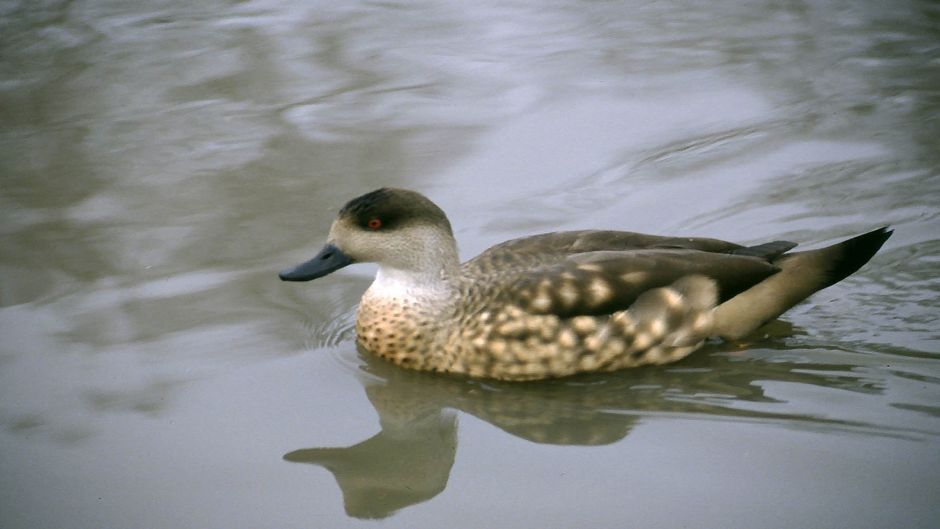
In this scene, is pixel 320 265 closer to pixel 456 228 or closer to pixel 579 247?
pixel 579 247

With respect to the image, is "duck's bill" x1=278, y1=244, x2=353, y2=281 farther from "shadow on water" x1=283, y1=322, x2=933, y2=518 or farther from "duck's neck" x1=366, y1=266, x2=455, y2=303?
"shadow on water" x1=283, y1=322, x2=933, y2=518

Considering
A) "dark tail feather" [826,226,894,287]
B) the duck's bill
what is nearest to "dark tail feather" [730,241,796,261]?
"dark tail feather" [826,226,894,287]

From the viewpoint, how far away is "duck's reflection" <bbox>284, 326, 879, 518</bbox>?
5594 mm

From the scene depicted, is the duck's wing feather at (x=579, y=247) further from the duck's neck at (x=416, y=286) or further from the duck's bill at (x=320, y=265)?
the duck's bill at (x=320, y=265)

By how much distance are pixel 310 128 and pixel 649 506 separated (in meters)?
5.26

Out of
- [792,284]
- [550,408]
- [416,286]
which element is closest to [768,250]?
[792,284]

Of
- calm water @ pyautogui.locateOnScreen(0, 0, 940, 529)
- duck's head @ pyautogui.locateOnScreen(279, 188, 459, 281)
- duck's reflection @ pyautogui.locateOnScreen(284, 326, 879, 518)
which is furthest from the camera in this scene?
duck's head @ pyautogui.locateOnScreen(279, 188, 459, 281)

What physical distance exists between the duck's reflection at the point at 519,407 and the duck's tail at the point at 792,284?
190mm

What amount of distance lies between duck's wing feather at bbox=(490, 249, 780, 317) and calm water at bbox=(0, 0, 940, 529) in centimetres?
38

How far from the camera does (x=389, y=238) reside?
660cm

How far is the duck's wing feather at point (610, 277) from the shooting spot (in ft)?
20.8

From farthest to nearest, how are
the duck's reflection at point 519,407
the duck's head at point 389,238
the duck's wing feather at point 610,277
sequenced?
the duck's head at point 389,238 → the duck's wing feather at point 610,277 → the duck's reflection at point 519,407

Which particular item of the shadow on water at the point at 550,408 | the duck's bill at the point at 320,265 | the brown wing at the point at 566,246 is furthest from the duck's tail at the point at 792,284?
the duck's bill at the point at 320,265

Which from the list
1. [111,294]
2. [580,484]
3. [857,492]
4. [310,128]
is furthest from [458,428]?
[310,128]
